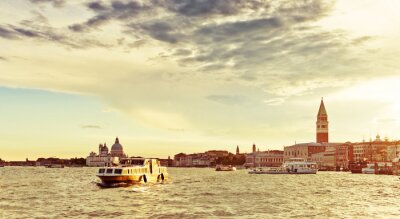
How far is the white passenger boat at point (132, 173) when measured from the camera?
284 feet

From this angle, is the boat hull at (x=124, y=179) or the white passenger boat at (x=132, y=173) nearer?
the boat hull at (x=124, y=179)

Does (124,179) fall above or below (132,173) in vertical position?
below

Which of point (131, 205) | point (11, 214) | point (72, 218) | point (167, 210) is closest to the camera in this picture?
point (72, 218)

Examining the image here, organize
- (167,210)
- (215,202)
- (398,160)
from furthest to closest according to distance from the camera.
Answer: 1. (398,160)
2. (215,202)
3. (167,210)

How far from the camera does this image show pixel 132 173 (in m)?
90.8

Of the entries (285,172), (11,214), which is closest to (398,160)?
(285,172)

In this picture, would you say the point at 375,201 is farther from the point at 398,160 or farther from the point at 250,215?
the point at 398,160

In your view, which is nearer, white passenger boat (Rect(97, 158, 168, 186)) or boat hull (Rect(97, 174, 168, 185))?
boat hull (Rect(97, 174, 168, 185))

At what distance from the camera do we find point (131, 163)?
327 ft

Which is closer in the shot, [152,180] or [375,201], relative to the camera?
[375,201]

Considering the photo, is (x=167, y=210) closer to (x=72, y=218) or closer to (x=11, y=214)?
(x=72, y=218)

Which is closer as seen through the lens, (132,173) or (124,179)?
(124,179)

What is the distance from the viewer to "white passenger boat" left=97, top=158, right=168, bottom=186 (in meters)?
86.7

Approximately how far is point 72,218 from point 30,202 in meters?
17.5
